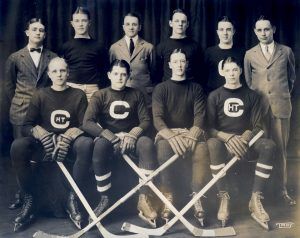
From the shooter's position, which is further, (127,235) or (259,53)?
(259,53)

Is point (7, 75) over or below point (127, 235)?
over

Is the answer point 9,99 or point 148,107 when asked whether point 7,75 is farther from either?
point 148,107

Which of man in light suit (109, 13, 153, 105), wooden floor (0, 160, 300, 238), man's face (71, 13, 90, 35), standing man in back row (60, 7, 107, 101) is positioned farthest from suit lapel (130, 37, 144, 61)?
wooden floor (0, 160, 300, 238)

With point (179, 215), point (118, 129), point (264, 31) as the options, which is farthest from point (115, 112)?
point (264, 31)

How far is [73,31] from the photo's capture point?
191cm

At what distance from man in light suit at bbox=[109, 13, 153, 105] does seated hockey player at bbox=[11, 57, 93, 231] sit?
9.3 inches

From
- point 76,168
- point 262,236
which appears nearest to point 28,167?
point 76,168

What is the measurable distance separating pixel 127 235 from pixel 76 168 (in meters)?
0.36

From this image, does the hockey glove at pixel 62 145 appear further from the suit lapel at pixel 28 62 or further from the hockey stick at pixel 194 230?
the hockey stick at pixel 194 230

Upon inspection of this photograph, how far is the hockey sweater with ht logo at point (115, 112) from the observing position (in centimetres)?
188

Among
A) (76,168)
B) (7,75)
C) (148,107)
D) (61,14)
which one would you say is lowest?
(76,168)

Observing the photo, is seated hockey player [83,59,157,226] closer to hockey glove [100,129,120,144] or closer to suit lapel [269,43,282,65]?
hockey glove [100,129,120,144]

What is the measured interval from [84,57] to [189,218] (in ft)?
2.78

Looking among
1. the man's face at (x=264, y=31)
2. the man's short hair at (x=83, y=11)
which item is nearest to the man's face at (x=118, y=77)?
the man's short hair at (x=83, y=11)
